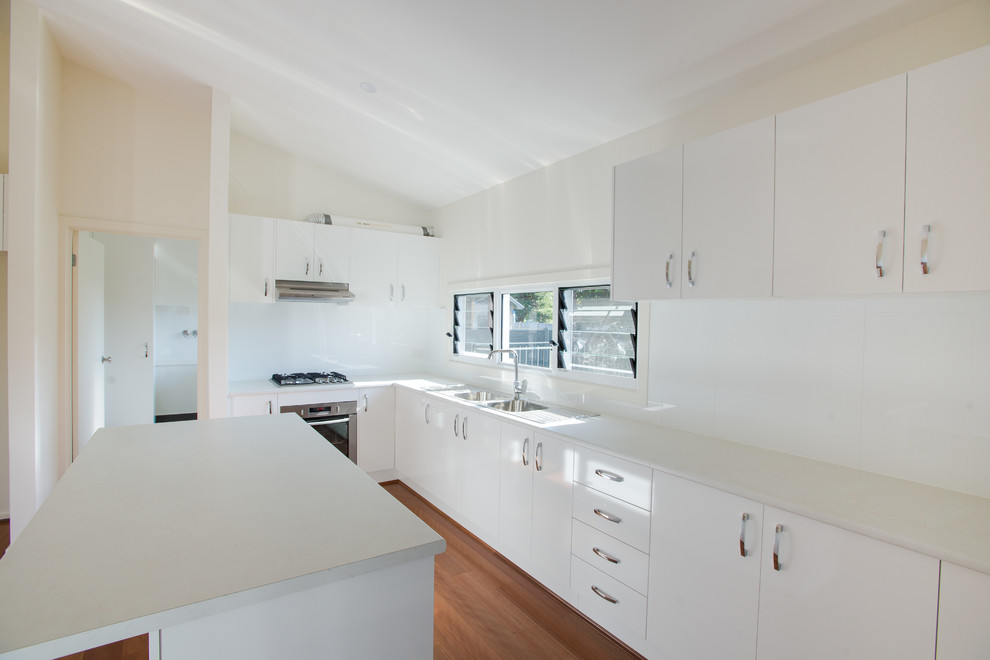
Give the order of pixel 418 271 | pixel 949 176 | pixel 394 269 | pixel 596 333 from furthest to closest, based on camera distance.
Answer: pixel 418 271, pixel 394 269, pixel 596 333, pixel 949 176

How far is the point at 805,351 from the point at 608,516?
1.05 m

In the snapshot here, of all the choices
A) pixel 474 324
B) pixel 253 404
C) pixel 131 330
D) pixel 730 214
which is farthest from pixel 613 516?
pixel 131 330

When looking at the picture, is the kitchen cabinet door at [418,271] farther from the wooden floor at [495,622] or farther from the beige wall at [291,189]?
the wooden floor at [495,622]

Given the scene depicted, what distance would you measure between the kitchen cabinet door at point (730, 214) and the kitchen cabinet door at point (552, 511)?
0.98 m

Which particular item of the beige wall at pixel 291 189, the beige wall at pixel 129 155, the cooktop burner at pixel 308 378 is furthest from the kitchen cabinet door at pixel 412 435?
the beige wall at pixel 129 155

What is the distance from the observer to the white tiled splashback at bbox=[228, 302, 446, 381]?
392 cm

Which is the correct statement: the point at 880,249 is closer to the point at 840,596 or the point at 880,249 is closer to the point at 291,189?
the point at 840,596

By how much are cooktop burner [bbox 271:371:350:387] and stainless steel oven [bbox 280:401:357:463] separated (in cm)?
22

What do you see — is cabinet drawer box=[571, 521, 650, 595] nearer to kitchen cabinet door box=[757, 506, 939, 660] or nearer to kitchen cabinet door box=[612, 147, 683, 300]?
kitchen cabinet door box=[757, 506, 939, 660]

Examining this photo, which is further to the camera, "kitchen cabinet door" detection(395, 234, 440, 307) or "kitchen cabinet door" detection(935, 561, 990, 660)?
"kitchen cabinet door" detection(395, 234, 440, 307)

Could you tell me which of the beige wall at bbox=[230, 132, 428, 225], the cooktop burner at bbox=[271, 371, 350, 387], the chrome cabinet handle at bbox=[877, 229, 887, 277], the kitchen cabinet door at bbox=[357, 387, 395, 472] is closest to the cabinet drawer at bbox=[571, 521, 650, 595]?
the chrome cabinet handle at bbox=[877, 229, 887, 277]

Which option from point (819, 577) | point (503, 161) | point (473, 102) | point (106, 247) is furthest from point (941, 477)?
point (106, 247)

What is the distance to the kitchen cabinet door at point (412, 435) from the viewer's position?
354 centimetres

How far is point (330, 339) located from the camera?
14.0 feet
